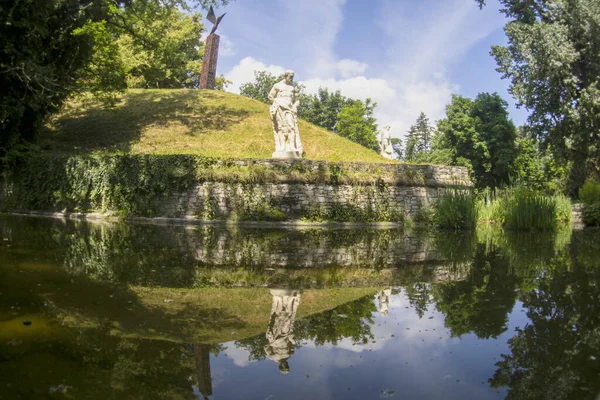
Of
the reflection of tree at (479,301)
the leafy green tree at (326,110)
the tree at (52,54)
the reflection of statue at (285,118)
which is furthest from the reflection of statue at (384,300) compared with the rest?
the leafy green tree at (326,110)

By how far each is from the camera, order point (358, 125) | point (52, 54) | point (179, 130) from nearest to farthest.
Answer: point (52, 54), point (179, 130), point (358, 125)

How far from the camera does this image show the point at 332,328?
336 centimetres

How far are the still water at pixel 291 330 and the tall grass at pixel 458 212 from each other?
8.33 metres

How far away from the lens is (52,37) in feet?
55.3

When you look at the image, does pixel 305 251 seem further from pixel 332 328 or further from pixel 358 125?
pixel 358 125

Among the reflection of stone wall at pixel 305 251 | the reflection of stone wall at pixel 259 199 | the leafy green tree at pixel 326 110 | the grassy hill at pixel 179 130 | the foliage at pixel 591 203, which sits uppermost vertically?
the leafy green tree at pixel 326 110

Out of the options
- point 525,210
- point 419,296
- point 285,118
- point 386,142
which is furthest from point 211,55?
point 419,296

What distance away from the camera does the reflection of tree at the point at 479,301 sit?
11.3 feet

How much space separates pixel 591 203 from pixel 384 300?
61.8 ft

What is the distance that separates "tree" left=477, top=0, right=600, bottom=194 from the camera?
2219cm

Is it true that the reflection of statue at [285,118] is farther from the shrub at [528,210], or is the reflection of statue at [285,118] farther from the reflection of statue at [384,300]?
the reflection of statue at [384,300]

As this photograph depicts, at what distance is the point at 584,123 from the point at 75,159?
76.5ft

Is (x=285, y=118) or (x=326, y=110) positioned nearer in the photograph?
(x=285, y=118)

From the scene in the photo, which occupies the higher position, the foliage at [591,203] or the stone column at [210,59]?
the stone column at [210,59]
